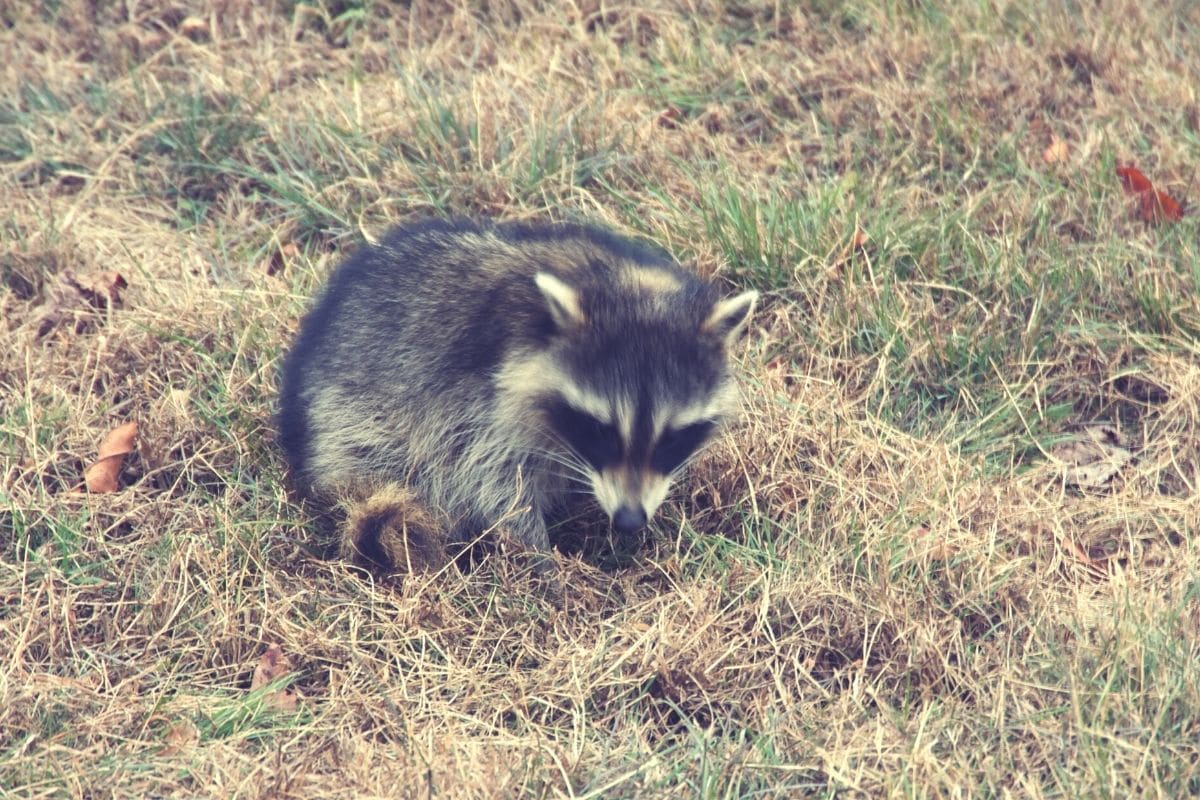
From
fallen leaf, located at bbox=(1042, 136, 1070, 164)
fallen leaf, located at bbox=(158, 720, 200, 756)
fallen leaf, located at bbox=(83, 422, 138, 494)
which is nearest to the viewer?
fallen leaf, located at bbox=(158, 720, 200, 756)

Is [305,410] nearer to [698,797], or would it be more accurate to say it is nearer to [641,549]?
[641,549]

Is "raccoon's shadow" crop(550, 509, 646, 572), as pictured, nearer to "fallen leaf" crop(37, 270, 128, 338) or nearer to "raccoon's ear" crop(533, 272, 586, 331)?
"raccoon's ear" crop(533, 272, 586, 331)

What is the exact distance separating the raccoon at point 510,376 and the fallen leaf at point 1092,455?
1127 millimetres

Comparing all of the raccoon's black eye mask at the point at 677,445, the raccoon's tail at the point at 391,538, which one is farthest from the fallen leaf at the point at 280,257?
the raccoon's black eye mask at the point at 677,445

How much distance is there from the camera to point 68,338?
406 cm

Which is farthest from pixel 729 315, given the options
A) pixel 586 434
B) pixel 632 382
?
pixel 586 434

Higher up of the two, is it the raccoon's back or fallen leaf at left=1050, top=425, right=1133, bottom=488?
the raccoon's back

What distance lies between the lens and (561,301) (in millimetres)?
3283

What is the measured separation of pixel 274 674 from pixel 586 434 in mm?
1001

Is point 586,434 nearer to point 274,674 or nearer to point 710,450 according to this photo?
point 710,450

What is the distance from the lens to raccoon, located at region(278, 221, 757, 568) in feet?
10.8

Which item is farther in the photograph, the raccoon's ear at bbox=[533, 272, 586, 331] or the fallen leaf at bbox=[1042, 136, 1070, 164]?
the fallen leaf at bbox=[1042, 136, 1070, 164]

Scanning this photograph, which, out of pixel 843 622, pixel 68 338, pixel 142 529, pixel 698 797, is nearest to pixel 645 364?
pixel 843 622

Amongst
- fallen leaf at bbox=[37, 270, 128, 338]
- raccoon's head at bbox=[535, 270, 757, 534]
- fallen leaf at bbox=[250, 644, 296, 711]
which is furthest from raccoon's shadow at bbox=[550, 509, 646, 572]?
fallen leaf at bbox=[37, 270, 128, 338]
